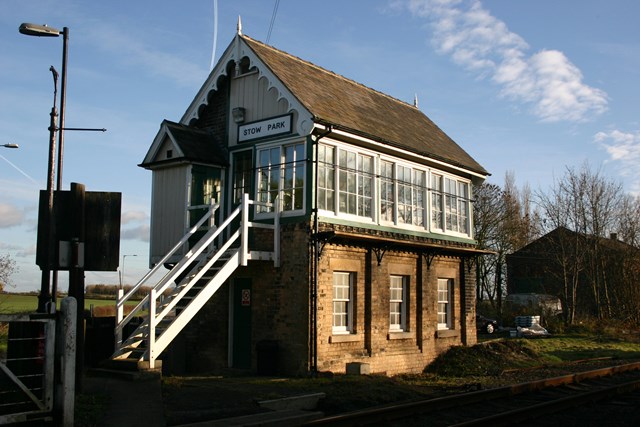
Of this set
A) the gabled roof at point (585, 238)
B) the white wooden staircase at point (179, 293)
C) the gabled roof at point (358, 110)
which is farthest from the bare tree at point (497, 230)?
the white wooden staircase at point (179, 293)

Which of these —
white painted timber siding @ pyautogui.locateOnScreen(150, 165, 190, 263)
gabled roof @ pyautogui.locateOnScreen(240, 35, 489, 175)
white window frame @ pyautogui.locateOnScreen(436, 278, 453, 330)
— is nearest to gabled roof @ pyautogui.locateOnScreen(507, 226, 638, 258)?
gabled roof @ pyautogui.locateOnScreen(240, 35, 489, 175)

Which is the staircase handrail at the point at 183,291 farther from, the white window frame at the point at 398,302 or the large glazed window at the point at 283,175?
the white window frame at the point at 398,302

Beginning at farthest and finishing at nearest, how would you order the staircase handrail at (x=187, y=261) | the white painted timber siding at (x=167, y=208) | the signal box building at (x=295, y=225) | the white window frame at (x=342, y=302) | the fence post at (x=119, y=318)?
the white painted timber siding at (x=167, y=208) < the white window frame at (x=342, y=302) < the signal box building at (x=295, y=225) < the fence post at (x=119, y=318) < the staircase handrail at (x=187, y=261)

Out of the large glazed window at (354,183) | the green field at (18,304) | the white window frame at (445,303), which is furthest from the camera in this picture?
the green field at (18,304)

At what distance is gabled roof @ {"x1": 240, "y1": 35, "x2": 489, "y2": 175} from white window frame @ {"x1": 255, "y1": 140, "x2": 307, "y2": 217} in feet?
3.86

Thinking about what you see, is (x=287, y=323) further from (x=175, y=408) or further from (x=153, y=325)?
(x=175, y=408)

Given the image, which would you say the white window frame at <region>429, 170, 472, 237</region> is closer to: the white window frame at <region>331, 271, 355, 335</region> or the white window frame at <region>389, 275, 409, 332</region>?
the white window frame at <region>389, 275, 409, 332</region>

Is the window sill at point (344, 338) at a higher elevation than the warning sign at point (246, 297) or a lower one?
lower

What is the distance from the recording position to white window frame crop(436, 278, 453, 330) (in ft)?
63.2

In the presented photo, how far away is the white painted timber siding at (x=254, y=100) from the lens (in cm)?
1588

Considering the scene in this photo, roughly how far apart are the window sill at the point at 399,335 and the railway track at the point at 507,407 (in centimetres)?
425

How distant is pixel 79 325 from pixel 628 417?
8913mm

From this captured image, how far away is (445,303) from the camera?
1956 cm

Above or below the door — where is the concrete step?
below
